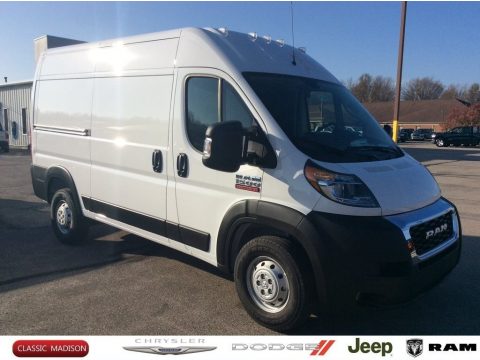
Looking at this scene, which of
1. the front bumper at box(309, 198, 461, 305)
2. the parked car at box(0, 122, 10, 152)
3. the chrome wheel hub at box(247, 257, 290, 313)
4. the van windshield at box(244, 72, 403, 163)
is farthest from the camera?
the parked car at box(0, 122, 10, 152)

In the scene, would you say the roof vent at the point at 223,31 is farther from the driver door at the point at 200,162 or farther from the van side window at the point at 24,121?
the van side window at the point at 24,121

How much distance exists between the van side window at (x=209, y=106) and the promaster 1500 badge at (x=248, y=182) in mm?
454

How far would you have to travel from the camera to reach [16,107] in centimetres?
2848

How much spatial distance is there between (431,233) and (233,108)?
6.49 feet

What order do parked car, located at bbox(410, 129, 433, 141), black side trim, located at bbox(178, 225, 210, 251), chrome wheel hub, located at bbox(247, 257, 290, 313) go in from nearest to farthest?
chrome wheel hub, located at bbox(247, 257, 290, 313)
black side trim, located at bbox(178, 225, 210, 251)
parked car, located at bbox(410, 129, 433, 141)

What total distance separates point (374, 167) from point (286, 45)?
191 centimetres

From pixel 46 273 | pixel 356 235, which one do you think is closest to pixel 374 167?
pixel 356 235

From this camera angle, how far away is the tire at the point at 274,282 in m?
3.38

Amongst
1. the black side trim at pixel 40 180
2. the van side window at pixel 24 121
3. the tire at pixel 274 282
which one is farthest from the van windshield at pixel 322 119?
the van side window at pixel 24 121

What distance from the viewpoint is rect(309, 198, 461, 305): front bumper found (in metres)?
3.18

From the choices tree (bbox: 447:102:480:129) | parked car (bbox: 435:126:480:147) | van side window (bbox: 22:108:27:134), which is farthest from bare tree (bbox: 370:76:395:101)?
van side window (bbox: 22:108:27:134)

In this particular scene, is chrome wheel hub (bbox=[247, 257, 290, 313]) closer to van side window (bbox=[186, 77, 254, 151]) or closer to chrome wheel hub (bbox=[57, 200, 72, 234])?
van side window (bbox=[186, 77, 254, 151])

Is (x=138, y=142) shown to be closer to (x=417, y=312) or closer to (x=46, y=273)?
(x=46, y=273)

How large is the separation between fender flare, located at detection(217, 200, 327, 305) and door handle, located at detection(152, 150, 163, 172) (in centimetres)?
101
